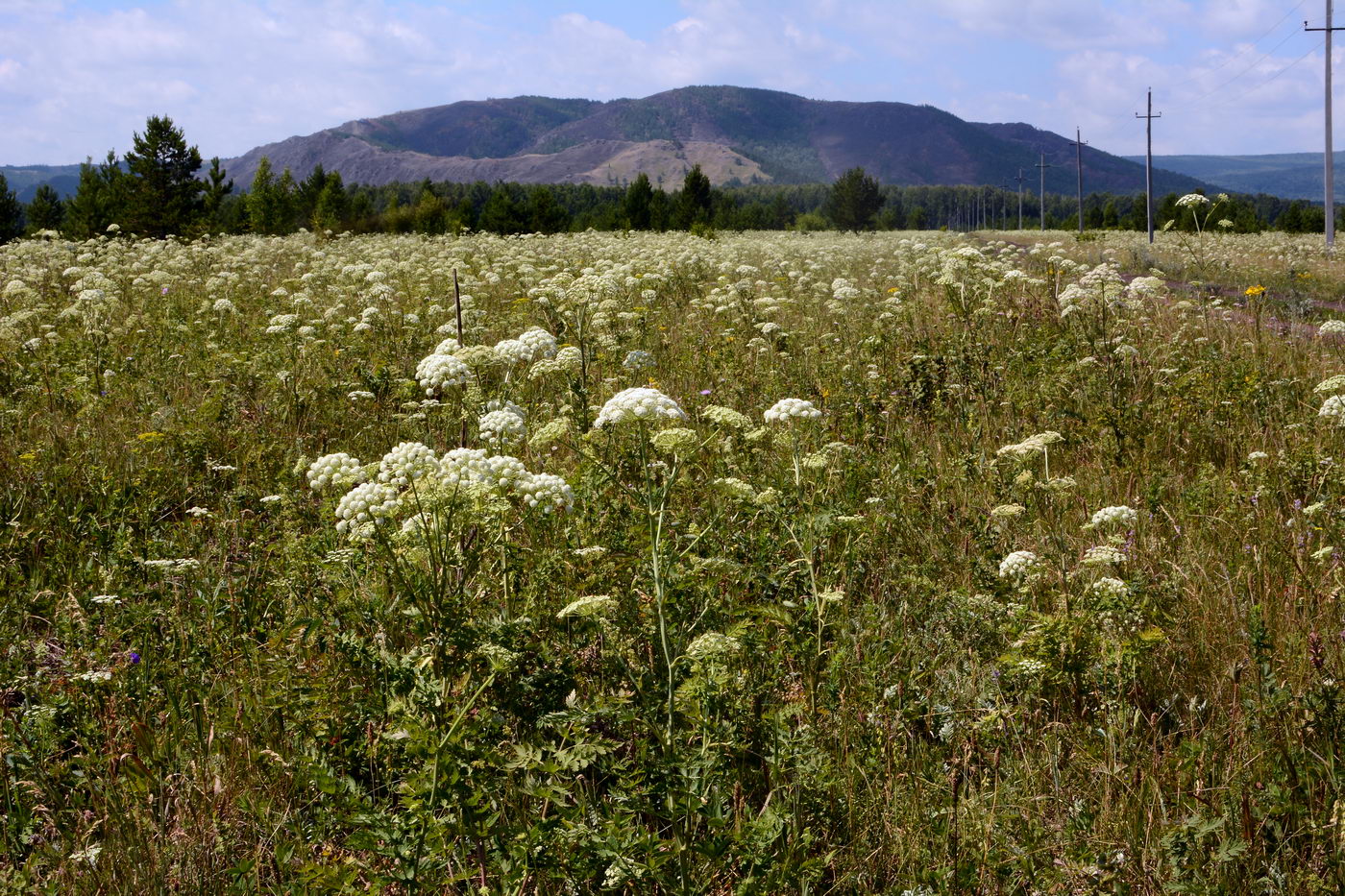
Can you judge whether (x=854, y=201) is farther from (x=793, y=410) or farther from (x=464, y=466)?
(x=464, y=466)

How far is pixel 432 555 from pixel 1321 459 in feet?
14.4

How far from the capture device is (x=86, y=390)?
597cm

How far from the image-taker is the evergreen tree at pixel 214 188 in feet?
148

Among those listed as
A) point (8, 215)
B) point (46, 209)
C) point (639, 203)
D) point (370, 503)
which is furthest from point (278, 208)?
point (370, 503)

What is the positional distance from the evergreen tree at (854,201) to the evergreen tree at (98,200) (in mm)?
69773

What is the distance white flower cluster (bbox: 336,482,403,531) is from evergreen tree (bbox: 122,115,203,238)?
45.4 meters

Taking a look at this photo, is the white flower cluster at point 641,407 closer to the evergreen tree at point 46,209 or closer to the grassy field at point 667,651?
the grassy field at point 667,651

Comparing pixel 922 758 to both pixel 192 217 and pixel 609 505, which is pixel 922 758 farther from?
pixel 192 217

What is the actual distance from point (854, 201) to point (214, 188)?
223 feet

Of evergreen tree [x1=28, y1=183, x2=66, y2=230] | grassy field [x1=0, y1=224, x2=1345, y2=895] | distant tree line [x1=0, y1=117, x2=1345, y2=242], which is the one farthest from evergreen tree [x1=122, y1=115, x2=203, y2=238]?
grassy field [x1=0, y1=224, x2=1345, y2=895]

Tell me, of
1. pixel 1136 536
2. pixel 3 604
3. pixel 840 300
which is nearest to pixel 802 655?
pixel 1136 536

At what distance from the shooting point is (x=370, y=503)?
110 inches

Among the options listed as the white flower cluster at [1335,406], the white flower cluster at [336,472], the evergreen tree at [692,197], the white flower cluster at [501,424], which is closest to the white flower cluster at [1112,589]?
the white flower cluster at [501,424]

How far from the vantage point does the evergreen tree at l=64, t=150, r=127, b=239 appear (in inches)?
1755
